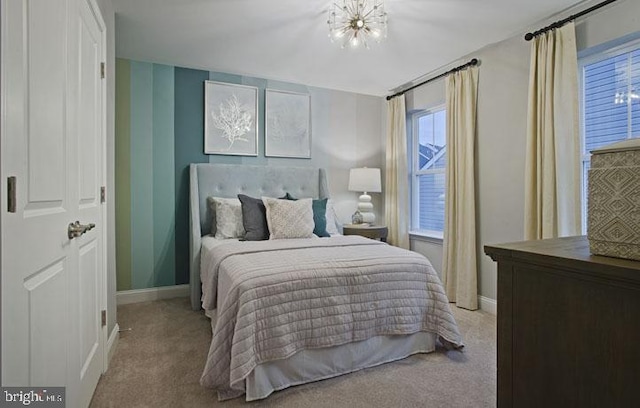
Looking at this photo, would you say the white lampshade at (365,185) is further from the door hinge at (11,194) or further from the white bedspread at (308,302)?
the door hinge at (11,194)

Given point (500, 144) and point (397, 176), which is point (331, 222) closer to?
point (397, 176)

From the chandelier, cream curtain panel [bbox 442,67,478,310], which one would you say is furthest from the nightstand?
the chandelier

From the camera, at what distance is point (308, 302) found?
1.89m

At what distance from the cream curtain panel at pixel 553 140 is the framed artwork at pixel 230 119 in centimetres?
275

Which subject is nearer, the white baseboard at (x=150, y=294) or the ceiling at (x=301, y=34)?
the ceiling at (x=301, y=34)

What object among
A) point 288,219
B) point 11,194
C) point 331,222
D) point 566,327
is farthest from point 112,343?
point 566,327

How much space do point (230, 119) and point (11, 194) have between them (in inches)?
118

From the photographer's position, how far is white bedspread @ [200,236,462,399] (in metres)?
1.74

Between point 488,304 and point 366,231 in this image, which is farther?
point 366,231

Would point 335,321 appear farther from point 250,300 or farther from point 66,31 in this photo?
point 66,31

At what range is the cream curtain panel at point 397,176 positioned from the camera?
13.7ft

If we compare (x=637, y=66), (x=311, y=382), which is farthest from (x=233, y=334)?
(x=637, y=66)

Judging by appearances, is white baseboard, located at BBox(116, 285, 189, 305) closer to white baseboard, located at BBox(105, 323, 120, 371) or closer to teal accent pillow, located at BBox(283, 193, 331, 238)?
white baseboard, located at BBox(105, 323, 120, 371)

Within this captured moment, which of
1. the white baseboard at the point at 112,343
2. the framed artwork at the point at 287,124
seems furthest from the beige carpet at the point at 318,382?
the framed artwork at the point at 287,124
